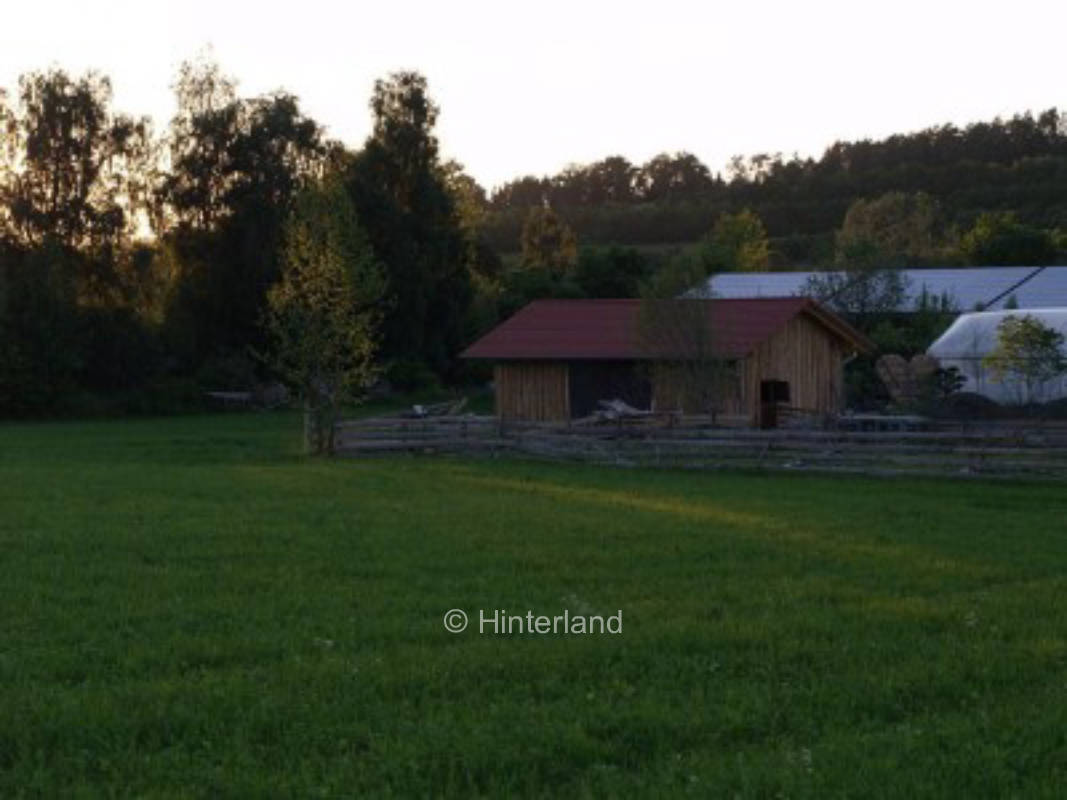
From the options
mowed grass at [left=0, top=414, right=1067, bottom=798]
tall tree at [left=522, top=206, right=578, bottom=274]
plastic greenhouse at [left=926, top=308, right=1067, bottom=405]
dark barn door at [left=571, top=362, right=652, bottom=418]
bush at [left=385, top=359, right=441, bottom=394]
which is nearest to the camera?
mowed grass at [left=0, top=414, right=1067, bottom=798]

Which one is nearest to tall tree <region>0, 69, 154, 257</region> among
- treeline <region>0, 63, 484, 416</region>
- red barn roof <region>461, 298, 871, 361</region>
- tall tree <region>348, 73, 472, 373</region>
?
treeline <region>0, 63, 484, 416</region>

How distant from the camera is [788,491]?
23.7 meters

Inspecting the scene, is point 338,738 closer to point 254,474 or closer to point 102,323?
point 254,474

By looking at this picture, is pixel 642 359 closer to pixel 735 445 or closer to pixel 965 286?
pixel 735 445

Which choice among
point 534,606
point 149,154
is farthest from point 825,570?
point 149,154

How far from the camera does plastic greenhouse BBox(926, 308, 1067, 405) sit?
128ft

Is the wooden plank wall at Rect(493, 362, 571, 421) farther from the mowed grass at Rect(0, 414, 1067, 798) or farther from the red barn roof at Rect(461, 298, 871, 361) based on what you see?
the mowed grass at Rect(0, 414, 1067, 798)

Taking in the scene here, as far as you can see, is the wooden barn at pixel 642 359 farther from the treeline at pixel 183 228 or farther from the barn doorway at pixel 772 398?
the treeline at pixel 183 228

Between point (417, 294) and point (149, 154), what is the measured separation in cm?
1221

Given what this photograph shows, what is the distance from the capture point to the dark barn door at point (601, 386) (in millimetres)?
39812

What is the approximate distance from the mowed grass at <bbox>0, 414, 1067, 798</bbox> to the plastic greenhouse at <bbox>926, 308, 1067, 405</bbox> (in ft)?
65.8

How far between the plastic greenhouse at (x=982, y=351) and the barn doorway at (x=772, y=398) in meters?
5.36

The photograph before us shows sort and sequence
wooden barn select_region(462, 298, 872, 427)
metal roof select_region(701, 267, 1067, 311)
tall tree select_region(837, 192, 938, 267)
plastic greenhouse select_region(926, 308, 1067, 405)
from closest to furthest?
1. wooden barn select_region(462, 298, 872, 427)
2. plastic greenhouse select_region(926, 308, 1067, 405)
3. metal roof select_region(701, 267, 1067, 311)
4. tall tree select_region(837, 192, 938, 267)

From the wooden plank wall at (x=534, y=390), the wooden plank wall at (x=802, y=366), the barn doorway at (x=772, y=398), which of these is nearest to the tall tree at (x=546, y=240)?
the wooden plank wall at (x=802, y=366)
